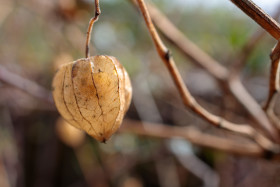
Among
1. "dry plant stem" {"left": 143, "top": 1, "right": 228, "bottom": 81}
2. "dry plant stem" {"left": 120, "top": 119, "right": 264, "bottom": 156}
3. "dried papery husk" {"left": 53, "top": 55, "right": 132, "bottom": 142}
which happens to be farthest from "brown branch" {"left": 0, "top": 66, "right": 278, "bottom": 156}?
"dried papery husk" {"left": 53, "top": 55, "right": 132, "bottom": 142}

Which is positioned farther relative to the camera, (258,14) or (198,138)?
(198,138)

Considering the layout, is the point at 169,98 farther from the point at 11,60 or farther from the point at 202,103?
the point at 11,60

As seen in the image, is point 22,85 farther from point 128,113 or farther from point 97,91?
point 128,113

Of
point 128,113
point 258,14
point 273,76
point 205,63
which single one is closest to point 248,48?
point 205,63

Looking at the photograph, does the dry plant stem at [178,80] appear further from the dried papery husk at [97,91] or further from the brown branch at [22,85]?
the brown branch at [22,85]

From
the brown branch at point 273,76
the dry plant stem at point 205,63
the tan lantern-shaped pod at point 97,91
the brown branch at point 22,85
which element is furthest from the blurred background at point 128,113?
the tan lantern-shaped pod at point 97,91

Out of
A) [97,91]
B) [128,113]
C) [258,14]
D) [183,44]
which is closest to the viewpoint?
[258,14]
